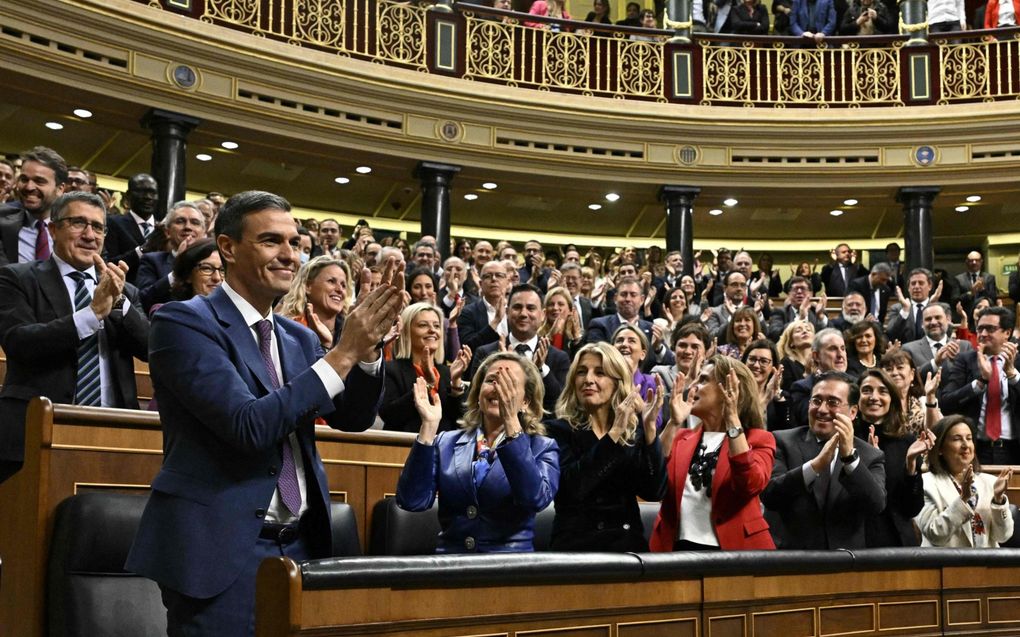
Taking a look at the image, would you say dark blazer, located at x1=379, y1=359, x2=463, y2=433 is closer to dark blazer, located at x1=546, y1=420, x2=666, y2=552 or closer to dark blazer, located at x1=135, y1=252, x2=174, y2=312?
dark blazer, located at x1=135, y1=252, x2=174, y2=312

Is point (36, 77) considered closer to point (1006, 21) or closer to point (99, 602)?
point (99, 602)

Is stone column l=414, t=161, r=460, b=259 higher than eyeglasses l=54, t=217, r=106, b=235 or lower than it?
higher

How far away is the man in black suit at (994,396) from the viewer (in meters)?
5.26

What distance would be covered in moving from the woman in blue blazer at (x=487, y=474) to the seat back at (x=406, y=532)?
1.10ft

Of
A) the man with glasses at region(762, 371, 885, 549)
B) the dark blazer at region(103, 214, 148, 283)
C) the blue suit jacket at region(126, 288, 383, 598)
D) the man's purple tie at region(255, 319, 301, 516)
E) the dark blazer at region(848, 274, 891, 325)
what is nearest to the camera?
the blue suit jacket at region(126, 288, 383, 598)

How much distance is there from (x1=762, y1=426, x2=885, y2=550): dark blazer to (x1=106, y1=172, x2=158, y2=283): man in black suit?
2.49 metres

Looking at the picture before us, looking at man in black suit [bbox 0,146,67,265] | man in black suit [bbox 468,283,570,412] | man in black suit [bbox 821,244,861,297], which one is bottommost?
man in black suit [bbox 468,283,570,412]

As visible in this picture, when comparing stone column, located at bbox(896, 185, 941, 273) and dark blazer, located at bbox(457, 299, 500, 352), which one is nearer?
dark blazer, located at bbox(457, 299, 500, 352)

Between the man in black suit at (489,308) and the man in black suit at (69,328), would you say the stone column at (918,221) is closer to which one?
the man in black suit at (489,308)

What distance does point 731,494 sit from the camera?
288 centimetres

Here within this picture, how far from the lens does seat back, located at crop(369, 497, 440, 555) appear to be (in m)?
3.03

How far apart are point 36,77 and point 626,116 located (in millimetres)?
4899

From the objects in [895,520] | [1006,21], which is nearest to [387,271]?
[895,520]

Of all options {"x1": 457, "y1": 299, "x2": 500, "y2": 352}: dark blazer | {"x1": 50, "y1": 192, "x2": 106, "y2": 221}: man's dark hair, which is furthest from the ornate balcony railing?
{"x1": 50, "y1": 192, "x2": 106, "y2": 221}: man's dark hair
